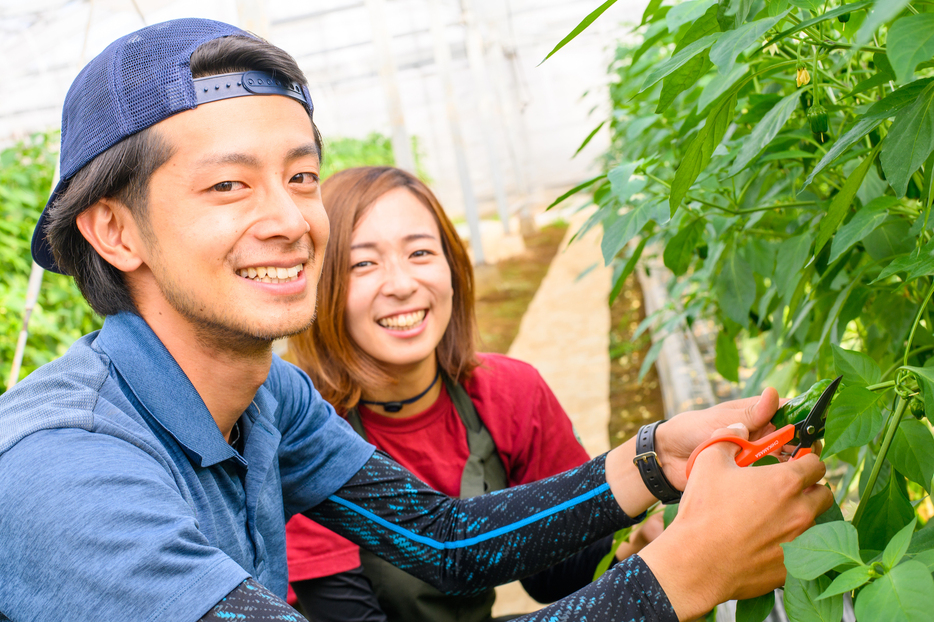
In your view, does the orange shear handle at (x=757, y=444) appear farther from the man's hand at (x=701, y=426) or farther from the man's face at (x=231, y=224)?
the man's face at (x=231, y=224)

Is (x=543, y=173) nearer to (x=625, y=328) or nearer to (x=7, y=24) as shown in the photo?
(x=7, y=24)

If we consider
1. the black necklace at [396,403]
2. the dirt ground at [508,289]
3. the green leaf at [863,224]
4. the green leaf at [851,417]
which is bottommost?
the dirt ground at [508,289]

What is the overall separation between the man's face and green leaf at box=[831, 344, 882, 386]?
0.77 metres

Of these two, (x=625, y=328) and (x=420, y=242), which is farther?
(x=625, y=328)

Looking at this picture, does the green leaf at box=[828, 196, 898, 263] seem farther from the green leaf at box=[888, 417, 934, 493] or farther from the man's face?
the man's face

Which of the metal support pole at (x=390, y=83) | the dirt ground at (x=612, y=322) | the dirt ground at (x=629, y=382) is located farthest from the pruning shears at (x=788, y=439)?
the metal support pole at (x=390, y=83)

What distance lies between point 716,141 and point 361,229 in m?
1.19

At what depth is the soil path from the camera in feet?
13.5

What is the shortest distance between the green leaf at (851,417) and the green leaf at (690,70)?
0.35 metres

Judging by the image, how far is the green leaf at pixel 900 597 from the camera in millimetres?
570

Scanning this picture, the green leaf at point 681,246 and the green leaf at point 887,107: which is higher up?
the green leaf at point 887,107

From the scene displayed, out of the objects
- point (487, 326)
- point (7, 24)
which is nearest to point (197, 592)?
point (487, 326)

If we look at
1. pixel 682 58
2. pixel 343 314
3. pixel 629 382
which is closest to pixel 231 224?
pixel 682 58

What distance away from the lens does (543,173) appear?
1916 cm
